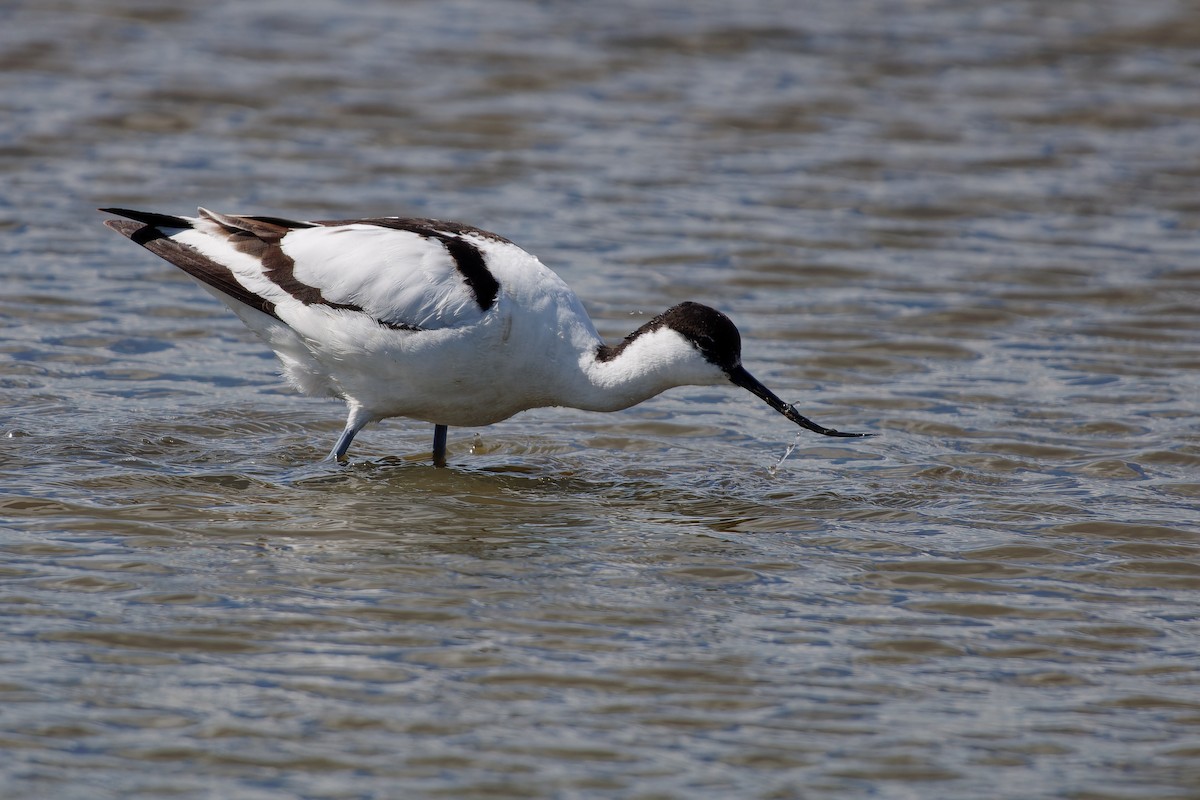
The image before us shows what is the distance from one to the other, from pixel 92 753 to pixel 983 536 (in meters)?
3.98

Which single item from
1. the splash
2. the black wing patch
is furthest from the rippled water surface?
the black wing patch

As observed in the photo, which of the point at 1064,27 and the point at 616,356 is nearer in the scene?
the point at 616,356

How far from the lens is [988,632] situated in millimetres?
6316

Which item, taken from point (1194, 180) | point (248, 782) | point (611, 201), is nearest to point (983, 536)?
point (248, 782)

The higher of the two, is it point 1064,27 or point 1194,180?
point 1064,27

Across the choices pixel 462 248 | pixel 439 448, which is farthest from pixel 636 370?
pixel 439 448

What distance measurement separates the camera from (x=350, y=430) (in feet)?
26.3

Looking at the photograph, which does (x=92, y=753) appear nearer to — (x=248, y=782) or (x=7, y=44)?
(x=248, y=782)

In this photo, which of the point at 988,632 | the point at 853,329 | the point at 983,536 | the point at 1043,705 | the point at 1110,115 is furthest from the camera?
the point at 1110,115

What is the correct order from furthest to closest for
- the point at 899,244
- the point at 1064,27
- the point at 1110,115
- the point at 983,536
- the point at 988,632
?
the point at 1064,27 < the point at 1110,115 < the point at 899,244 < the point at 983,536 < the point at 988,632

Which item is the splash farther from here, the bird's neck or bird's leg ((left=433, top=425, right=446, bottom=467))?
bird's leg ((left=433, top=425, right=446, bottom=467))

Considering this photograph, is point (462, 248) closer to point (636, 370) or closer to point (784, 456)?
point (636, 370)

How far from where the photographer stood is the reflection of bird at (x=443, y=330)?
7.54 meters

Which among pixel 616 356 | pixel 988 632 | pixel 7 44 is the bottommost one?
pixel 988 632
